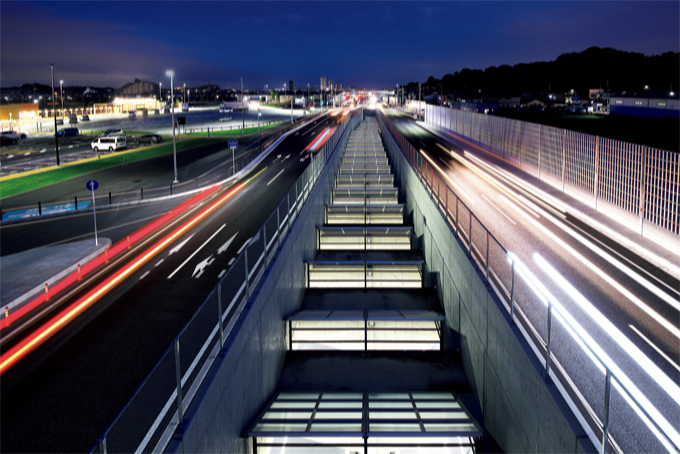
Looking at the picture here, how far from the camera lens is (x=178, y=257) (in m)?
20.4

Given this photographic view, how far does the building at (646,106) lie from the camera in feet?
332

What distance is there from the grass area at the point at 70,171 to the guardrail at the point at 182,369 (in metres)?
30.3

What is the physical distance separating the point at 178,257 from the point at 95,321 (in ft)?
21.1

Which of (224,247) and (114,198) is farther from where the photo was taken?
(114,198)

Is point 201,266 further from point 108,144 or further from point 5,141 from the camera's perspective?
point 5,141

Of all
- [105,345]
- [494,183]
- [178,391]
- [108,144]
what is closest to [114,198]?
[105,345]

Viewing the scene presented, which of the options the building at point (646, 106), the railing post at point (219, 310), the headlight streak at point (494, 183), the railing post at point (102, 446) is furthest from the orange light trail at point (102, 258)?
the building at point (646, 106)

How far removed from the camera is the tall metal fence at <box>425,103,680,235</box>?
15.6m

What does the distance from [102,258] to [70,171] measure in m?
27.4

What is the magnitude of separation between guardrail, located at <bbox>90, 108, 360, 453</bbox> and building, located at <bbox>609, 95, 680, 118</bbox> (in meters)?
112

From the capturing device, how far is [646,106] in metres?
110

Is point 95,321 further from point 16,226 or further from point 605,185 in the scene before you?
point 605,185

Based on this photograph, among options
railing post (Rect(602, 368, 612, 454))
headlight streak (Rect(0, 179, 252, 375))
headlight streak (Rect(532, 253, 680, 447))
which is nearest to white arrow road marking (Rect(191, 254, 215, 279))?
headlight streak (Rect(0, 179, 252, 375))

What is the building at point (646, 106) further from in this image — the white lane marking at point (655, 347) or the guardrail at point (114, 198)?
the white lane marking at point (655, 347)
